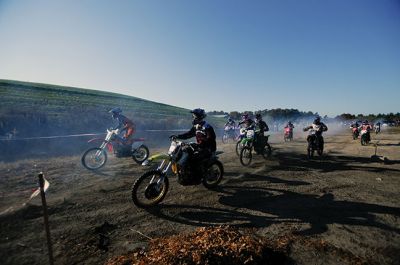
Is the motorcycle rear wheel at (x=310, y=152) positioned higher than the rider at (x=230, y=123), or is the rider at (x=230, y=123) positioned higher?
the rider at (x=230, y=123)

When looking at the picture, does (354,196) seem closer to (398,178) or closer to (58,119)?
(398,178)

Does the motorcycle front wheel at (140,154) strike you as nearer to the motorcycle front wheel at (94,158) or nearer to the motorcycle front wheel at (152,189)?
the motorcycle front wheel at (94,158)

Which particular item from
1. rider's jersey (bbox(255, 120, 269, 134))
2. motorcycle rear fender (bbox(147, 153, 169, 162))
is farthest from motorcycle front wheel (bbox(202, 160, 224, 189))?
rider's jersey (bbox(255, 120, 269, 134))

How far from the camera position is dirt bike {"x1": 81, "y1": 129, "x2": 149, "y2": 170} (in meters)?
10.9

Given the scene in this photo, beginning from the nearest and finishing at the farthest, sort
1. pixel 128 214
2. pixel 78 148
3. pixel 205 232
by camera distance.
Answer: pixel 205 232, pixel 128 214, pixel 78 148

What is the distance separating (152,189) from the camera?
6.70 m

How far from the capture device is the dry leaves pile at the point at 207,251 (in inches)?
152

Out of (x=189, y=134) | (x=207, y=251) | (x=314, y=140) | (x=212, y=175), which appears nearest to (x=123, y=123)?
(x=189, y=134)

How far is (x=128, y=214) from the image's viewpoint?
6203mm

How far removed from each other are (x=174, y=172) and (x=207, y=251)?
11.6 feet

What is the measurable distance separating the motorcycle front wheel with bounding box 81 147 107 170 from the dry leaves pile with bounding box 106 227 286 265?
6.89m

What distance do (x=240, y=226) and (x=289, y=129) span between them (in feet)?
69.0

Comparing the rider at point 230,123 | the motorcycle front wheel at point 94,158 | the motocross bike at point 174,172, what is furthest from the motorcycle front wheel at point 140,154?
the rider at point 230,123

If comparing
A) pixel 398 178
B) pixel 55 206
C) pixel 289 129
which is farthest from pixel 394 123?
pixel 55 206
